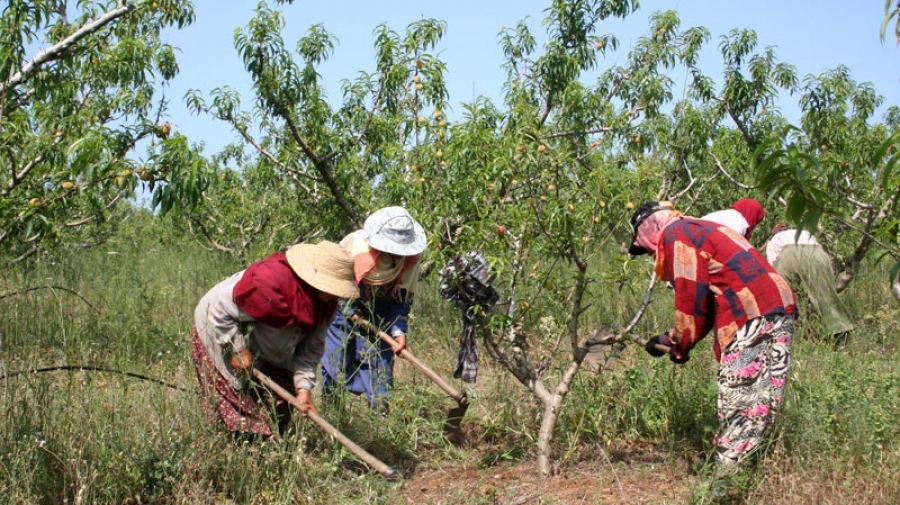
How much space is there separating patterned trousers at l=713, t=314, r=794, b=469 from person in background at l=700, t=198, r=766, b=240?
61 centimetres

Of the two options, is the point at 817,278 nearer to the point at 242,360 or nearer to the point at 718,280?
the point at 718,280

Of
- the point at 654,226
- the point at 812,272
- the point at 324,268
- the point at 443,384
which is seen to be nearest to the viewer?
the point at 324,268

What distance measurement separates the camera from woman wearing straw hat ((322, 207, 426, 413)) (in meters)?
4.02

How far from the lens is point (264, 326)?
378cm

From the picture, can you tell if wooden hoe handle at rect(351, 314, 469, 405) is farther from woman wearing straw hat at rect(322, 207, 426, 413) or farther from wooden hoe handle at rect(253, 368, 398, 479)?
wooden hoe handle at rect(253, 368, 398, 479)

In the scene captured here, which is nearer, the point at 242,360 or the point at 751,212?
the point at 242,360

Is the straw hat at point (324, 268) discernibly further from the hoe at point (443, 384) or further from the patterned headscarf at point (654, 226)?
the patterned headscarf at point (654, 226)

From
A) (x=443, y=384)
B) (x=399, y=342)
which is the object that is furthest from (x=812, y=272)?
(x=443, y=384)

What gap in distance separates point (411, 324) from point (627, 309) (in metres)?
2.14

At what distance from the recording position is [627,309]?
8.16 meters

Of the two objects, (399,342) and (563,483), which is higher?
(399,342)

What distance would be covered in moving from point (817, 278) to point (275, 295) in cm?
541

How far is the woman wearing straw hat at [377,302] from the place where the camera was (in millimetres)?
4023

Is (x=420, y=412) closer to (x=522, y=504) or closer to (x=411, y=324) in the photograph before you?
(x=522, y=504)
